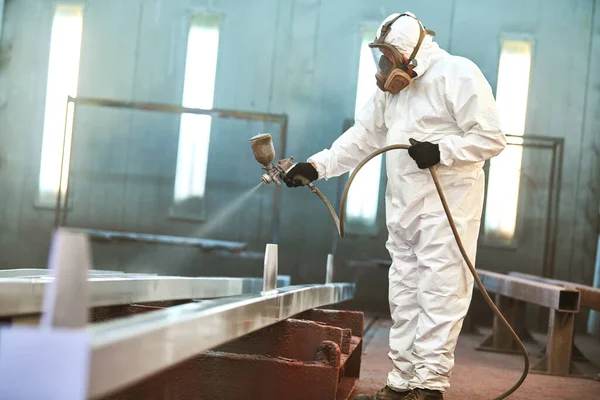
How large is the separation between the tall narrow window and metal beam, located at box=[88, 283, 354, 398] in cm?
512

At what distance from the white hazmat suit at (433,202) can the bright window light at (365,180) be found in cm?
385

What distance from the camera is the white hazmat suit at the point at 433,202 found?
2.34 metres

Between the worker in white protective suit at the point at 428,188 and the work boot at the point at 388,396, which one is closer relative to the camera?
the worker in white protective suit at the point at 428,188

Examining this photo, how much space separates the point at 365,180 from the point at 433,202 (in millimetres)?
4060

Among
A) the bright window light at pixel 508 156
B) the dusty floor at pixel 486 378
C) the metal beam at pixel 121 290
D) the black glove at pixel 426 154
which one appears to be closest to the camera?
the metal beam at pixel 121 290

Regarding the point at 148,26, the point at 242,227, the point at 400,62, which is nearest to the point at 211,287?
the point at 400,62

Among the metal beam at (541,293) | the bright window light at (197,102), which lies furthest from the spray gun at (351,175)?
the bright window light at (197,102)

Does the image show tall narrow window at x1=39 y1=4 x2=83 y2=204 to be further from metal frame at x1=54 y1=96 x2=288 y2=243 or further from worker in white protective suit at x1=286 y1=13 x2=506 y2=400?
worker in white protective suit at x1=286 y1=13 x2=506 y2=400

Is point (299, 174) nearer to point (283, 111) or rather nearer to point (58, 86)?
point (283, 111)

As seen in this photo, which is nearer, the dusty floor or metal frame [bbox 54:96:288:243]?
the dusty floor

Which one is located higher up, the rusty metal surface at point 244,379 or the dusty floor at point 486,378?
the rusty metal surface at point 244,379

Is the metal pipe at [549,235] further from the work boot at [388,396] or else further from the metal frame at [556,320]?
the work boot at [388,396]

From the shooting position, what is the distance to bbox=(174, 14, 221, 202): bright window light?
6434 mm

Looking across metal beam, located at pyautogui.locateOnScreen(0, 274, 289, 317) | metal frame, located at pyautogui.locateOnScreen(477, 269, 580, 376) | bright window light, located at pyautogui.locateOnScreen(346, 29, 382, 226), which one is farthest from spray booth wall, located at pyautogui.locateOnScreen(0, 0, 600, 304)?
metal beam, located at pyautogui.locateOnScreen(0, 274, 289, 317)
